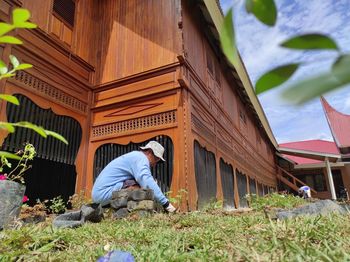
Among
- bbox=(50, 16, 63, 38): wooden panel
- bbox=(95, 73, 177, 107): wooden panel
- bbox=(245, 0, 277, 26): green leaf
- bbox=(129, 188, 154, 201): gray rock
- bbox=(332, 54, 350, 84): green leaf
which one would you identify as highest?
bbox=(50, 16, 63, 38): wooden panel

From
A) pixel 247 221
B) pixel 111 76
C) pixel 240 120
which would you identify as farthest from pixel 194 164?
pixel 240 120

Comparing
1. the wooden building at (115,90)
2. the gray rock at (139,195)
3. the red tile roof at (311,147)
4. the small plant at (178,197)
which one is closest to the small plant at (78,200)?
the wooden building at (115,90)

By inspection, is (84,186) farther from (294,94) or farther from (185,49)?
(294,94)

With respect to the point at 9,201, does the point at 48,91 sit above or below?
above

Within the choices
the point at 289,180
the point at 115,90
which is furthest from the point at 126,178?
the point at 289,180

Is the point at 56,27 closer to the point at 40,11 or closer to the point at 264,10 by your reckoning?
the point at 40,11

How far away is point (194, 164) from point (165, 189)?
2.24ft

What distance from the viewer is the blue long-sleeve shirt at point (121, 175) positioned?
13.5ft

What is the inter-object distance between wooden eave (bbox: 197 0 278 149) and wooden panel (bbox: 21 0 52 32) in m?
3.07

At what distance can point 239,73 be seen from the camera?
8977 millimetres

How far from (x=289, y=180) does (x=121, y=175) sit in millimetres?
19133

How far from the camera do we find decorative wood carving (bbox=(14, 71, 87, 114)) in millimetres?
5023

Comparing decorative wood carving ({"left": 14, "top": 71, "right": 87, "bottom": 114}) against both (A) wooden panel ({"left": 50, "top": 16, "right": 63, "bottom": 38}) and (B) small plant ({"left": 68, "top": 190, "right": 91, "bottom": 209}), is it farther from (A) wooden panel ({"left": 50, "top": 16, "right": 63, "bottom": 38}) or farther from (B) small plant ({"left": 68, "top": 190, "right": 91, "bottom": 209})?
(B) small plant ({"left": 68, "top": 190, "right": 91, "bottom": 209})

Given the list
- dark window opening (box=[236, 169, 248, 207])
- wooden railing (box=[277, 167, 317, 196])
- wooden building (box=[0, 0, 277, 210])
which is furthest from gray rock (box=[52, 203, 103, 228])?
wooden railing (box=[277, 167, 317, 196])
